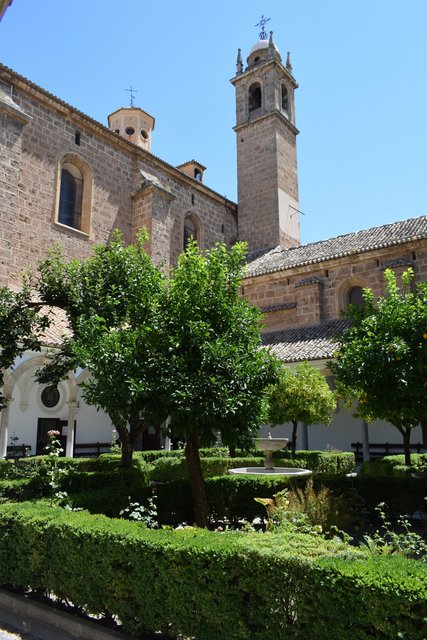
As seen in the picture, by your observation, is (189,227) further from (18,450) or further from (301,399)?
(301,399)

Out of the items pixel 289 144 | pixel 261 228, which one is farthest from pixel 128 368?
pixel 289 144

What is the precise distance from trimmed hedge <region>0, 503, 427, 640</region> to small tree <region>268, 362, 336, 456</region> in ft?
30.1

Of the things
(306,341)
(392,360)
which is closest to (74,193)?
(306,341)

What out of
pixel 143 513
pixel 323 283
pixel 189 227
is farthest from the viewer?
pixel 189 227

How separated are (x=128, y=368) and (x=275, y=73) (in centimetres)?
2589

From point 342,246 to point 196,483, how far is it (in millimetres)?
16359

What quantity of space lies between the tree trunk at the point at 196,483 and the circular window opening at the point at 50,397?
12128mm

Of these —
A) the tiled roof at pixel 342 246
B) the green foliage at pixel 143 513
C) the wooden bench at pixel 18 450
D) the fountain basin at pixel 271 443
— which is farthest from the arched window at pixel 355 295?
the green foliage at pixel 143 513

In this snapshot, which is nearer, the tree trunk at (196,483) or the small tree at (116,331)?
the small tree at (116,331)

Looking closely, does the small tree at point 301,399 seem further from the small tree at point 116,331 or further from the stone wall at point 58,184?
the stone wall at point 58,184

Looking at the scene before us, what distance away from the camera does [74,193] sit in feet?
63.3

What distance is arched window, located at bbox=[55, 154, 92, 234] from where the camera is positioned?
738 inches

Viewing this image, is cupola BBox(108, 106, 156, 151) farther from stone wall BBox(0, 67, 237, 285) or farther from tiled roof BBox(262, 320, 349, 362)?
tiled roof BBox(262, 320, 349, 362)

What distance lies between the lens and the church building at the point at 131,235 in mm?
16125
